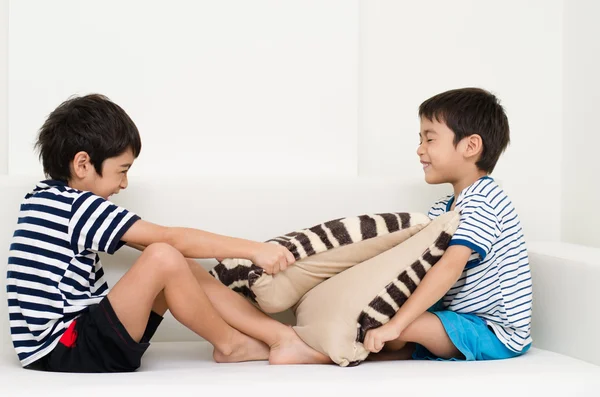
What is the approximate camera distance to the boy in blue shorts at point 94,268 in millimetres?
1527

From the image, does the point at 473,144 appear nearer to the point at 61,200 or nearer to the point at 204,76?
the point at 204,76

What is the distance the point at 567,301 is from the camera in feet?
5.58

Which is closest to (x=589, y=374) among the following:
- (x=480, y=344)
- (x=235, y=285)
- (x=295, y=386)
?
(x=480, y=344)

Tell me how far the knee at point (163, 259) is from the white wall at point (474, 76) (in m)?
1.18

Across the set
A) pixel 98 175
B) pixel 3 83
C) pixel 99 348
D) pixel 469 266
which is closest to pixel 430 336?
pixel 469 266

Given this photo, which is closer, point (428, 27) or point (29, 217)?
point (29, 217)

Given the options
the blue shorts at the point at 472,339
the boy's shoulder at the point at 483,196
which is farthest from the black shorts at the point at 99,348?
the boy's shoulder at the point at 483,196

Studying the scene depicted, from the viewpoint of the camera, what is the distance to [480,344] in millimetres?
1667

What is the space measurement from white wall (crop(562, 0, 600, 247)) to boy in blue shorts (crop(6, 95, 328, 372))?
4.56ft

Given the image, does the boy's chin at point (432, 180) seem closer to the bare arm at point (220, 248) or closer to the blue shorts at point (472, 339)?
the blue shorts at point (472, 339)

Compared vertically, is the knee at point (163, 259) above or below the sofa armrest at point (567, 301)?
above

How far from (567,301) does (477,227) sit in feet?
0.95

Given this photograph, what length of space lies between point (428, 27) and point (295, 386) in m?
1.68

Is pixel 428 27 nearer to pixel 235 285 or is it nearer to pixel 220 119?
pixel 220 119
